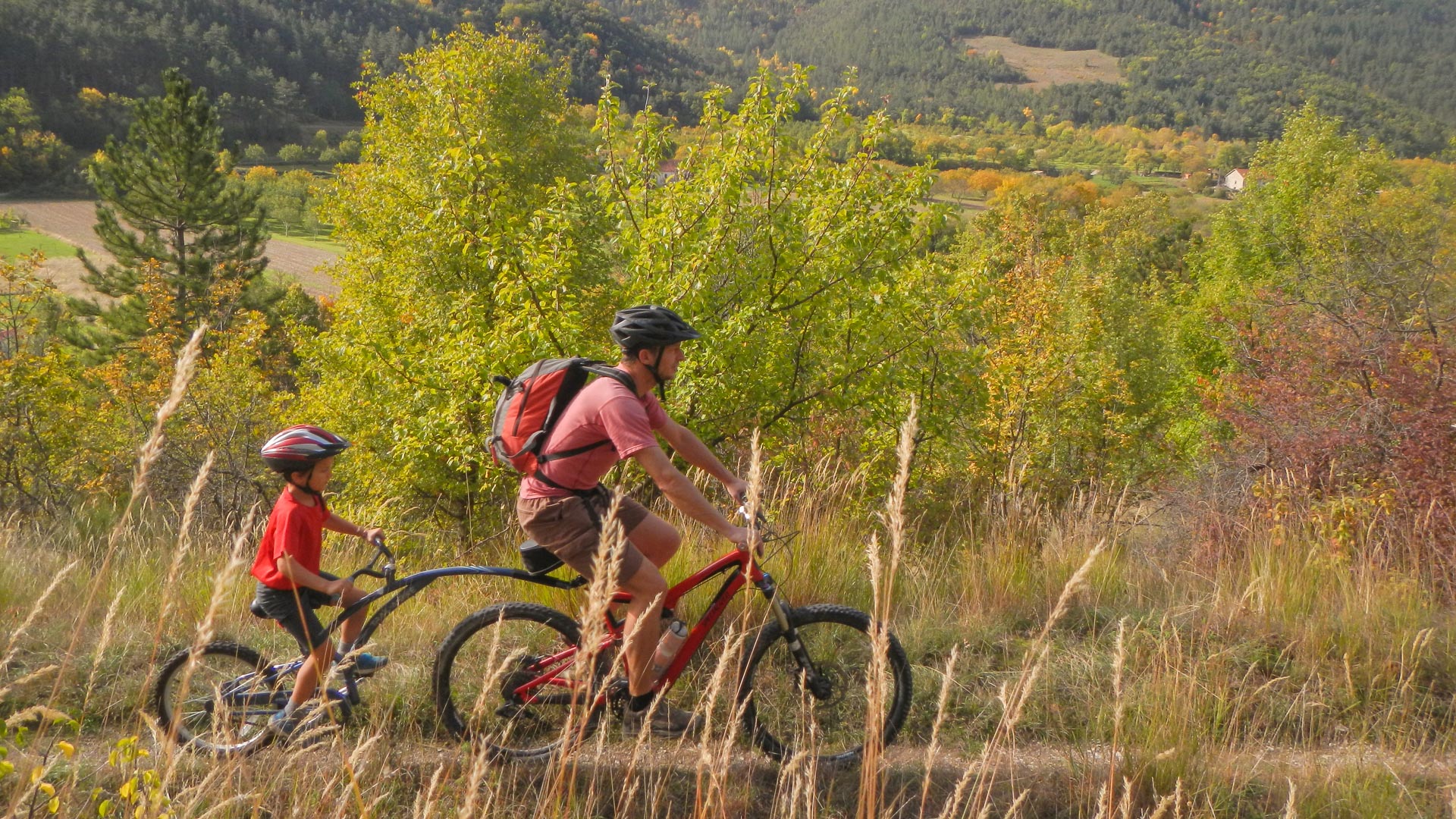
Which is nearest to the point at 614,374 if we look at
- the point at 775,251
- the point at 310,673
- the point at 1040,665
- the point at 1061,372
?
the point at 310,673

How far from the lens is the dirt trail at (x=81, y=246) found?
52.9 meters

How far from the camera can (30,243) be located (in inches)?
2265

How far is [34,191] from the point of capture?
73.0m

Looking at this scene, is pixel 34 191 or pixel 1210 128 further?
pixel 1210 128

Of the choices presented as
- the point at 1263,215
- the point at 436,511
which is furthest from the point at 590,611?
the point at 1263,215

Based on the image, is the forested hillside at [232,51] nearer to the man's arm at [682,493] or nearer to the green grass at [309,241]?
the green grass at [309,241]

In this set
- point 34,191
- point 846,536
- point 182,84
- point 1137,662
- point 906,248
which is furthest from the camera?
point 34,191

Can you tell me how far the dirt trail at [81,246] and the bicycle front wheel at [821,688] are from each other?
53298 mm

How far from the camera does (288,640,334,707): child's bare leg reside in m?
3.12

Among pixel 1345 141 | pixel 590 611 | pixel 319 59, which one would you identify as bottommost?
pixel 590 611

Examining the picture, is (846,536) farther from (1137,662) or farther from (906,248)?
(906,248)

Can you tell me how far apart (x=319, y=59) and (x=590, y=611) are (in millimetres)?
131008

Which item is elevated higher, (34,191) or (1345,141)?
(1345,141)

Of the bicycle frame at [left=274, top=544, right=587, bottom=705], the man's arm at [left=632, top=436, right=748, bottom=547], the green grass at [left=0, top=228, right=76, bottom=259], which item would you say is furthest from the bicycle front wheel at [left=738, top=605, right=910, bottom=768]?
the green grass at [left=0, top=228, right=76, bottom=259]
